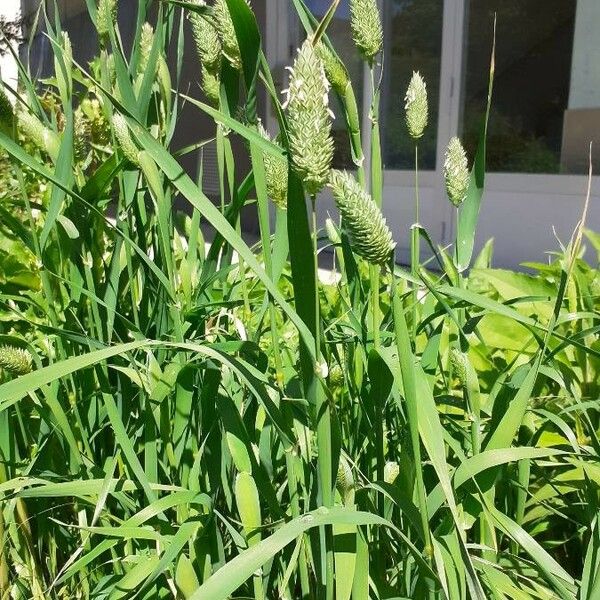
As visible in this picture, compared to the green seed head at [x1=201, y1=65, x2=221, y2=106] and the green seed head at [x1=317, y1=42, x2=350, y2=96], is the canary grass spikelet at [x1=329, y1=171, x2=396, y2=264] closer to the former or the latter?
the green seed head at [x1=317, y1=42, x2=350, y2=96]

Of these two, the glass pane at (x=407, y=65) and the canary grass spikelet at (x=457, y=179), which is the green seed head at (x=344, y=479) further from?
the glass pane at (x=407, y=65)

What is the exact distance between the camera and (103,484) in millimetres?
569

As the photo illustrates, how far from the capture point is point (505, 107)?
4.00 meters

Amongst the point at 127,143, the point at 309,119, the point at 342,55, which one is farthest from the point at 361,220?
the point at 342,55

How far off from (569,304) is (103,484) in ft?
2.21

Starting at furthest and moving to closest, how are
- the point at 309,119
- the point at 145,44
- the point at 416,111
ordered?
1. the point at 145,44
2. the point at 416,111
3. the point at 309,119

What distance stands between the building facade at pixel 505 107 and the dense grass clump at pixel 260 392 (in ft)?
10.1

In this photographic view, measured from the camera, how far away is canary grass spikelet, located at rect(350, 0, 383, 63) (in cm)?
51

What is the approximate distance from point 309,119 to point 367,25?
7.9 inches

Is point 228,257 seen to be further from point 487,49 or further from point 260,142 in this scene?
point 487,49

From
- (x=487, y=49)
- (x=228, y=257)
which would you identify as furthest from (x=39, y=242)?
(x=487, y=49)

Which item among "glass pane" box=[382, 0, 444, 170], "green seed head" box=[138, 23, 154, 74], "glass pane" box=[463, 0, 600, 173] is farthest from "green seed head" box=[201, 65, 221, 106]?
"glass pane" box=[382, 0, 444, 170]

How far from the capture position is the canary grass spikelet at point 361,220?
360 mm

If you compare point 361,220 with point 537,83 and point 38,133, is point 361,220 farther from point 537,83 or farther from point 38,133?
point 537,83
